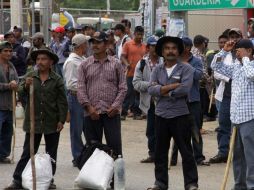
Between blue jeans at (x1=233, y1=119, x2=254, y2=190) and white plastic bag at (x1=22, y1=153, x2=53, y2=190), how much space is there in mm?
2335

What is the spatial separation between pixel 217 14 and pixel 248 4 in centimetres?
712

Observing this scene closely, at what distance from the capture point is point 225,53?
10422 mm

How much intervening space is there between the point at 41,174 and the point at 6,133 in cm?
279

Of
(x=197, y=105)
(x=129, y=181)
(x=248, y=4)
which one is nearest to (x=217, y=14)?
(x=248, y=4)

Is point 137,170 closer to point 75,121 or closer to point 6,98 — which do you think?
point 75,121

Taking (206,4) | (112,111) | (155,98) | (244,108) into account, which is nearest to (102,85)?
(112,111)

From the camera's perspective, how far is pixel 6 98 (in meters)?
12.1

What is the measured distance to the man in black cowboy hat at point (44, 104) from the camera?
9891 millimetres

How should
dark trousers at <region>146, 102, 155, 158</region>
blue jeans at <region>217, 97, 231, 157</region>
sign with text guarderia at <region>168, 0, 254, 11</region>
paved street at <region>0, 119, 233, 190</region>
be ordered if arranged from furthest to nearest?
sign with text guarderia at <region>168, 0, 254, 11</region> → dark trousers at <region>146, 102, 155, 158</region> → blue jeans at <region>217, 97, 231, 157</region> → paved street at <region>0, 119, 233, 190</region>

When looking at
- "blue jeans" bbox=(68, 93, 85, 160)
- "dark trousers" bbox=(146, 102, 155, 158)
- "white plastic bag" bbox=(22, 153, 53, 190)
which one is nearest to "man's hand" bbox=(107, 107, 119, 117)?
"white plastic bag" bbox=(22, 153, 53, 190)

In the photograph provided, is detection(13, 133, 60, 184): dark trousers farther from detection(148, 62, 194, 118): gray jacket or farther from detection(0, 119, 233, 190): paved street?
detection(148, 62, 194, 118): gray jacket

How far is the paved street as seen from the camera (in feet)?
34.0

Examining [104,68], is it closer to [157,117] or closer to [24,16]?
[157,117]

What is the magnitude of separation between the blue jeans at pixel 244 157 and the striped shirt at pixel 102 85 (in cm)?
170
